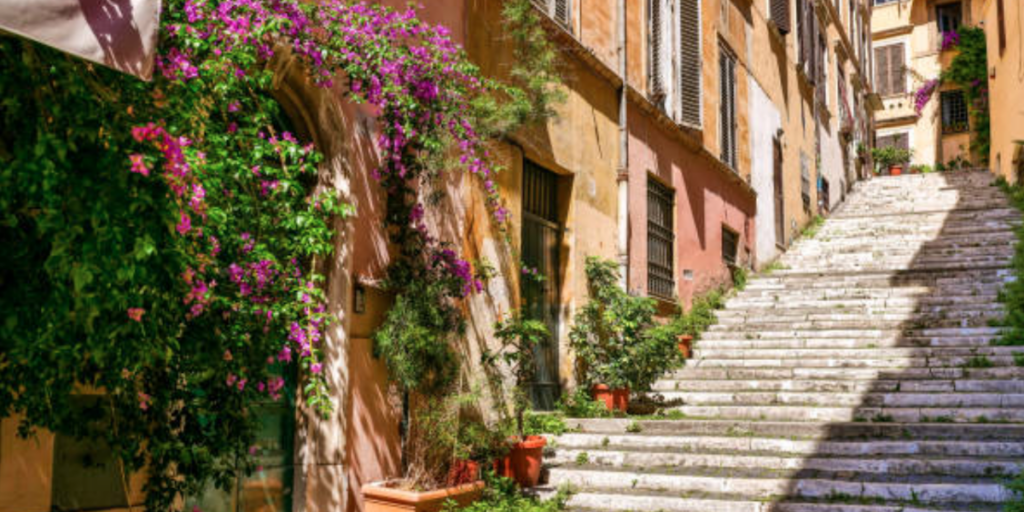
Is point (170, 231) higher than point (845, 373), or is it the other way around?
point (170, 231)

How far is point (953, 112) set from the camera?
32.5m

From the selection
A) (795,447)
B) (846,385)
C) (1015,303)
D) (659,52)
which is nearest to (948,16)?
(659,52)

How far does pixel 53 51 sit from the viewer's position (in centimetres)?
323

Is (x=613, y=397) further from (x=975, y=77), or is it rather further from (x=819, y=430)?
(x=975, y=77)

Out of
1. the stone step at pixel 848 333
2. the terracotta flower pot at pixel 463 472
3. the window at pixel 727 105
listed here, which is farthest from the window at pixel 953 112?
the terracotta flower pot at pixel 463 472

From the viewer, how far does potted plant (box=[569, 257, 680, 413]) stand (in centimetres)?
923

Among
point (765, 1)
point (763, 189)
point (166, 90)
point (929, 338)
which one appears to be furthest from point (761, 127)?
point (166, 90)

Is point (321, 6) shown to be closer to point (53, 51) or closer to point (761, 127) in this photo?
point (53, 51)

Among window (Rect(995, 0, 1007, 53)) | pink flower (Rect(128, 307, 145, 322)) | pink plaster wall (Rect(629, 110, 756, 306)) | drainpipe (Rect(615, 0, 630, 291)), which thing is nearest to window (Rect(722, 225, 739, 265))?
pink plaster wall (Rect(629, 110, 756, 306))

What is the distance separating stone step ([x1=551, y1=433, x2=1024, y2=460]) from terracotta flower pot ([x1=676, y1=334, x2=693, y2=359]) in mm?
2991

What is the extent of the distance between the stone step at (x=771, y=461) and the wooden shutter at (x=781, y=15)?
12.7 meters

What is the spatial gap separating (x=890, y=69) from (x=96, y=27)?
36298mm

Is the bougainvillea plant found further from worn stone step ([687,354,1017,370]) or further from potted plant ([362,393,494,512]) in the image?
worn stone step ([687,354,1017,370])

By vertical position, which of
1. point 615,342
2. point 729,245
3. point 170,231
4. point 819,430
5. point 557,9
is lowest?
point 819,430
